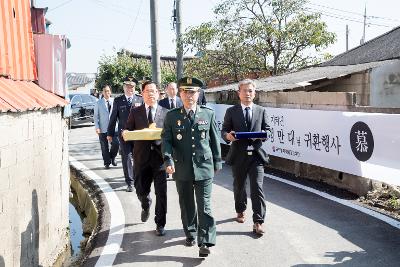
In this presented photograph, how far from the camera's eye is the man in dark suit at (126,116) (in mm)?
8180

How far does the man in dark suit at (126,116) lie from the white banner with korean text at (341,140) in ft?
10.2

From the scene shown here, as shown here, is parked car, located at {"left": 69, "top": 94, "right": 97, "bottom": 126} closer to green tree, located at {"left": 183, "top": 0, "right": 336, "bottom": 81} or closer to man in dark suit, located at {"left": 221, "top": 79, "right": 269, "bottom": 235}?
green tree, located at {"left": 183, "top": 0, "right": 336, "bottom": 81}

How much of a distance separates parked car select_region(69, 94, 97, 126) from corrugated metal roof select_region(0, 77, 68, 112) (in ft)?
51.6

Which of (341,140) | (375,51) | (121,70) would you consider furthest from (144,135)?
(121,70)

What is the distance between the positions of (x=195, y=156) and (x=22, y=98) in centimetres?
212

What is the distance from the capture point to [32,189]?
510cm

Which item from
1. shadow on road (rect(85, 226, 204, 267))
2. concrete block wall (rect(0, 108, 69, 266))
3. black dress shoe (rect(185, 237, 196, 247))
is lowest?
shadow on road (rect(85, 226, 204, 267))

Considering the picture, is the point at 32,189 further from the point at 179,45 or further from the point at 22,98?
the point at 179,45

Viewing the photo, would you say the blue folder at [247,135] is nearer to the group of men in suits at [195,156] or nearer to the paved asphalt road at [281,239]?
the group of men in suits at [195,156]

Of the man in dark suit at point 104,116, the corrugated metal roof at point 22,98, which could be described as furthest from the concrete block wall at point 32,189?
the man in dark suit at point 104,116

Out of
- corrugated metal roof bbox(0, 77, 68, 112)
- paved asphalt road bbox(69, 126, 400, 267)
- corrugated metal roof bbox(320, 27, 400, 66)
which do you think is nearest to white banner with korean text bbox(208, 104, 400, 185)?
paved asphalt road bbox(69, 126, 400, 267)

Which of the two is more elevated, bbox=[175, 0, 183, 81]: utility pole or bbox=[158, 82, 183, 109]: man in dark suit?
bbox=[175, 0, 183, 81]: utility pole

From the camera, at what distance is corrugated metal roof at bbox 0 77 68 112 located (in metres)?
4.52

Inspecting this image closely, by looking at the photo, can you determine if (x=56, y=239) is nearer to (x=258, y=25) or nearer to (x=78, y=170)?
(x=78, y=170)
